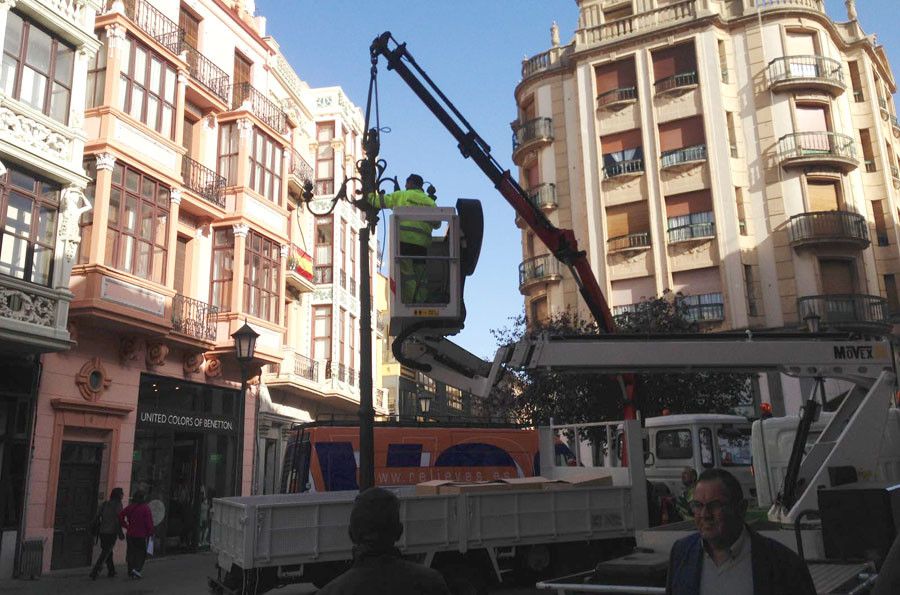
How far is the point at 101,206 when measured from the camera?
1728 centimetres

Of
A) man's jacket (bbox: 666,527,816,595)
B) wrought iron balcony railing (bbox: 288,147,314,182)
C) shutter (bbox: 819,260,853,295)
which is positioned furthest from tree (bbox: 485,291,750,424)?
man's jacket (bbox: 666,527,816,595)

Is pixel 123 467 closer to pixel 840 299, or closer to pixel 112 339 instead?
pixel 112 339

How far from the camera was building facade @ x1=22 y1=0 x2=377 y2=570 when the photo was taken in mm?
16734

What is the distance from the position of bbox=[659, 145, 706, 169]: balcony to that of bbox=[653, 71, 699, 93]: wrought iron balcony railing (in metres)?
2.59

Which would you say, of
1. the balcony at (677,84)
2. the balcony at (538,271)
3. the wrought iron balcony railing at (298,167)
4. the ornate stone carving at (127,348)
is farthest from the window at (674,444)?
the balcony at (677,84)

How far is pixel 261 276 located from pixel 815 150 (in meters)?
21.0

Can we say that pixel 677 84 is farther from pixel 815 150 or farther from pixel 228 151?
pixel 228 151

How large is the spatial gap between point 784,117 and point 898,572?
31.0m

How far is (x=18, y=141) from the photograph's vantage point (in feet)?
49.8

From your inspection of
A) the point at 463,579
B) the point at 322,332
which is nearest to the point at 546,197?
the point at 322,332

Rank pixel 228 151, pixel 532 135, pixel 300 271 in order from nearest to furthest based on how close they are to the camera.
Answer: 1. pixel 228 151
2. pixel 300 271
3. pixel 532 135

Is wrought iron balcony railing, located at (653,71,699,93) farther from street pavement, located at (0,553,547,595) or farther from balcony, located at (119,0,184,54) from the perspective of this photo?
street pavement, located at (0,553,547,595)

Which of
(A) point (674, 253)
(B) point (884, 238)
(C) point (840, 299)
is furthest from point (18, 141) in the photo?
(B) point (884, 238)

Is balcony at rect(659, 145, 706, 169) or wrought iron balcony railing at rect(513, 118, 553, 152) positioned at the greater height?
wrought iron balcony railing at rect(513, 118, 553, 152)
